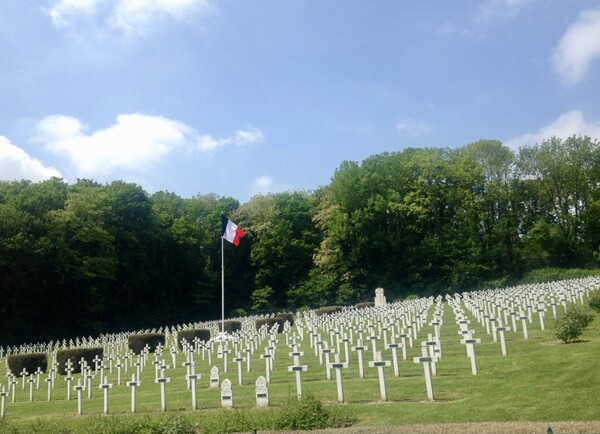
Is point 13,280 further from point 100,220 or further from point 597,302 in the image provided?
point 597,302

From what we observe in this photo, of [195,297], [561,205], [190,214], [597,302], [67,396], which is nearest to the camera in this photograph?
[67,396]

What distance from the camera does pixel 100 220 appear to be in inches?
2148

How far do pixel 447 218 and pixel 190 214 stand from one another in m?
33.3

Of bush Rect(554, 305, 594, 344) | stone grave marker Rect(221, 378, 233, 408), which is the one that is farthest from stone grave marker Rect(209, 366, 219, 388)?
bush Rect(554, 305, 594, 344)

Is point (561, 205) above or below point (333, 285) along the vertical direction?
above

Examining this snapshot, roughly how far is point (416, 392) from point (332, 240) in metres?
45.8

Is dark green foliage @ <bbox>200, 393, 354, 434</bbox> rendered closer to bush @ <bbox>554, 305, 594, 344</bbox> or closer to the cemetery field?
the cemetery field

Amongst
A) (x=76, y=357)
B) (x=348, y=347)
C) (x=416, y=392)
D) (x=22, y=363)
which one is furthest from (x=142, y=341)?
(x=416, y=392)

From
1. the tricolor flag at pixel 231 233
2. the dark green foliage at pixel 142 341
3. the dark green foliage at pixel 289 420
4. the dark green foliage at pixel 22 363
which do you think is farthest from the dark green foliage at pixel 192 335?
the dark green foliage at pixel 289 420

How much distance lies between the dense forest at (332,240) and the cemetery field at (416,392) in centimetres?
3060

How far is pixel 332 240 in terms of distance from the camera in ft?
189

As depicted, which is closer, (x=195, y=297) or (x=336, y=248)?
(x=336, y=248)

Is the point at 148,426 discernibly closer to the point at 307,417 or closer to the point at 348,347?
the point at 307,417

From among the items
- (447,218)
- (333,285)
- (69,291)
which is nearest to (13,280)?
(69,291)
